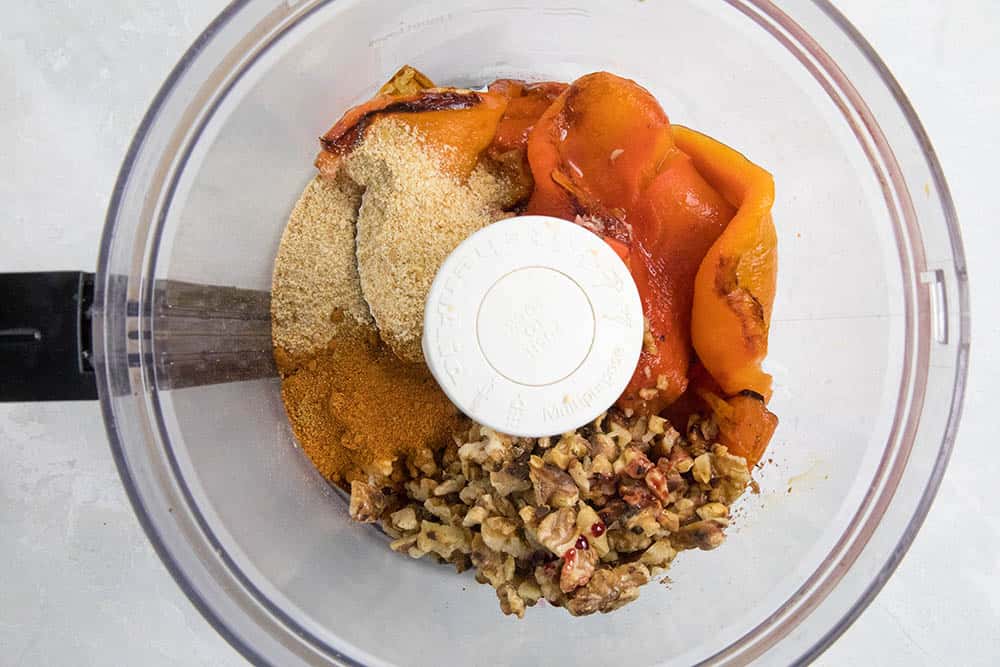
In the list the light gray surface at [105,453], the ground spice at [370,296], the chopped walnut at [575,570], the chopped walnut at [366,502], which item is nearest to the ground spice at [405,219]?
the ground spice at [370,296]

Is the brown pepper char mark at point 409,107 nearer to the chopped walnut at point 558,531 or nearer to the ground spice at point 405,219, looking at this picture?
the ground spice at point 405,219

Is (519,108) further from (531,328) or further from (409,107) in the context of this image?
(531,328)

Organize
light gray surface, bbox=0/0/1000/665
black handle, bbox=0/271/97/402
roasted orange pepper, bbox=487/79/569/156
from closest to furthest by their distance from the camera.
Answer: black handle, bbox=0/271/97/402
roasted orange pepper, bbox=487/79/569/156
light gray surface, bbox=0/0/1000/665

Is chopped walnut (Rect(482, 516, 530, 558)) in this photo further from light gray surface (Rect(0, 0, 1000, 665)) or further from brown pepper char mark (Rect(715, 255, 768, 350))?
light gray surface (Rect(0, 0, 1000, 665))

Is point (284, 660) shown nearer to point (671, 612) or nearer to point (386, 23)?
point (671, 612)

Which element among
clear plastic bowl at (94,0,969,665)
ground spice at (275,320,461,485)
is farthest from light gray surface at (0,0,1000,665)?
ground spice at (275,320,461,485)

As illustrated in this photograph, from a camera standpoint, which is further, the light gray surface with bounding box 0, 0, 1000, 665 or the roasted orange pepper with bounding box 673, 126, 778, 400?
the light gray surface with bounding box 0, 0, 1000, 665

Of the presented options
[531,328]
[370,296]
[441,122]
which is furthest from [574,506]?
[441,122]

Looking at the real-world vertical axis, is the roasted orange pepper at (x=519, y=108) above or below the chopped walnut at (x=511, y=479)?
above
